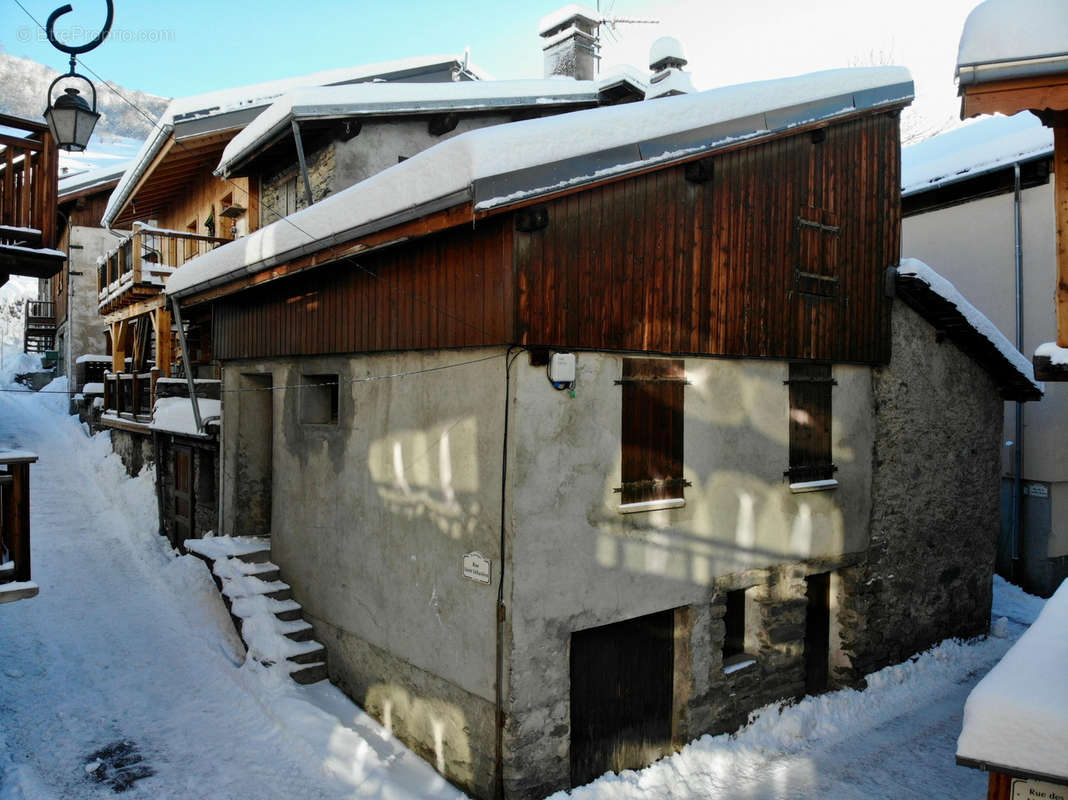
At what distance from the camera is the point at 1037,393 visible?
35.7ft

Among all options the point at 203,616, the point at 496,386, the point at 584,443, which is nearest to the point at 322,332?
the point at 496,386

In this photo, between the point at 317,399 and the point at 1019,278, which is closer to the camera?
the point at 317,399

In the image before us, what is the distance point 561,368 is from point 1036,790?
4241mm

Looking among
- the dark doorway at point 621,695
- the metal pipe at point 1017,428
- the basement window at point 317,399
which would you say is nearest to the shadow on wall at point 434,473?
the dark doorway at point 621,695

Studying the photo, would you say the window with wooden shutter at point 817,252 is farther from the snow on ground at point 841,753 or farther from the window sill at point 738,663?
the snow on ground at point 841,753

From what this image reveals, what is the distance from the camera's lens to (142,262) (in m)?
14.6

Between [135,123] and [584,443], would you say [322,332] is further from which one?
[135,123]

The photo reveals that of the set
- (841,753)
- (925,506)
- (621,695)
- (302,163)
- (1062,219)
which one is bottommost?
(841,753)

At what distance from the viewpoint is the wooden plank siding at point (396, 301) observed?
638cm

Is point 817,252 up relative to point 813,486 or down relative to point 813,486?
up

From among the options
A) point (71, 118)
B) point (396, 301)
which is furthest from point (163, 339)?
point (396, 301)

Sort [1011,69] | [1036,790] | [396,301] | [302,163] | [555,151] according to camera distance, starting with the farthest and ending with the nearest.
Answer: [302,163] → [396,301] → [555,151] → [1011,69] → [1036,790]

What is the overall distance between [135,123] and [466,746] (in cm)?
10624

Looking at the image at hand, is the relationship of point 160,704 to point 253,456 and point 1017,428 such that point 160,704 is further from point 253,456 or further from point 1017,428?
point 1017,428
